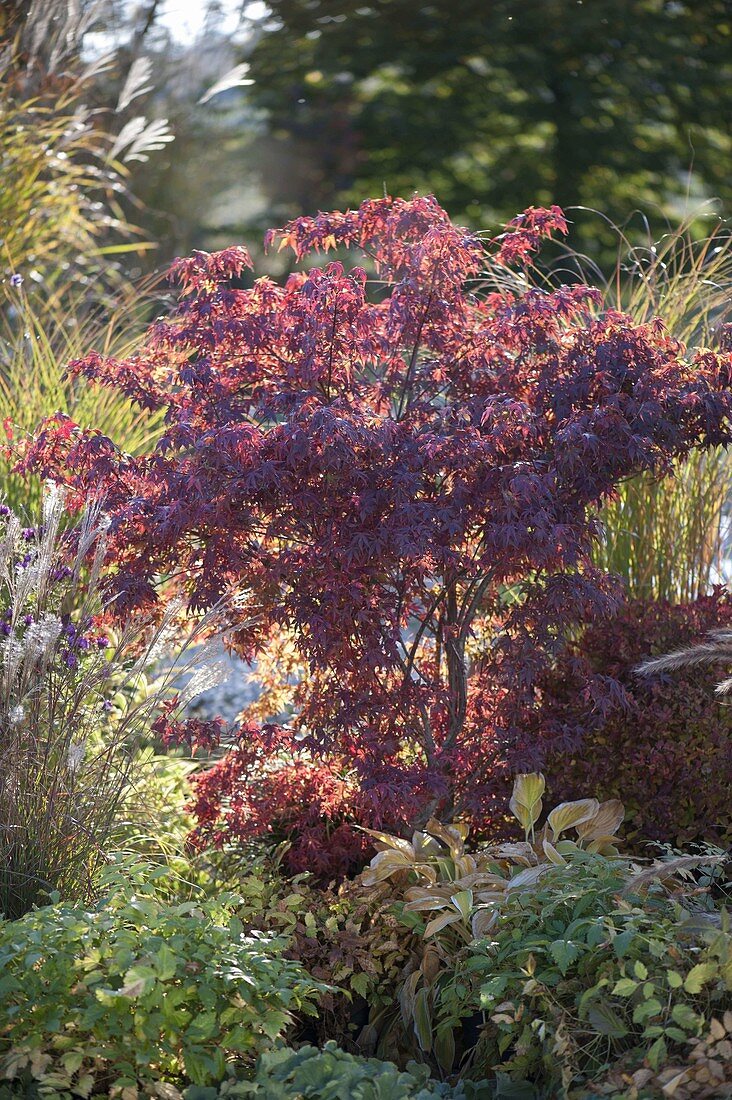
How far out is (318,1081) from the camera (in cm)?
218

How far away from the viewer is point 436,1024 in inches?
116

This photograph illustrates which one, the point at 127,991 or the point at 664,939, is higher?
the point at 127,991

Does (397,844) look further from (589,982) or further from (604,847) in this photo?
(589,982)

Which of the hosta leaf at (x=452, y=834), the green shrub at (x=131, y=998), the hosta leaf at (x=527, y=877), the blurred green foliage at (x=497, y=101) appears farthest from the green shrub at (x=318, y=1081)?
the blurred green foliage at (x=497, y=101)

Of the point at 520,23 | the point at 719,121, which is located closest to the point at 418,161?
the point at 520,23

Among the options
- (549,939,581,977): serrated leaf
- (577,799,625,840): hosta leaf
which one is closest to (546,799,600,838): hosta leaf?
(577,799,625,840): hosta leaf

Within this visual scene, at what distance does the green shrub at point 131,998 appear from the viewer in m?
2.21

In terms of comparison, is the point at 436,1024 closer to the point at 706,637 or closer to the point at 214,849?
the point at 214,849

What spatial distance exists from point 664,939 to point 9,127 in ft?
18.4

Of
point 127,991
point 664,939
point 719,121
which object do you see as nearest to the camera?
point 127,991

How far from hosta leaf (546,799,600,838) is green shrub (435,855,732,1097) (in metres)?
0.46

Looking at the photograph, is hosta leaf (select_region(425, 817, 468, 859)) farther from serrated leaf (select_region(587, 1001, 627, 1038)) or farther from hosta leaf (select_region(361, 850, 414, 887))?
serrated leaf (select_region(587, 1001, 627, 1038))

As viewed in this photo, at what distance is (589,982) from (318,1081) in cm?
61

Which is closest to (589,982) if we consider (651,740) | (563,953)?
(563,953)
